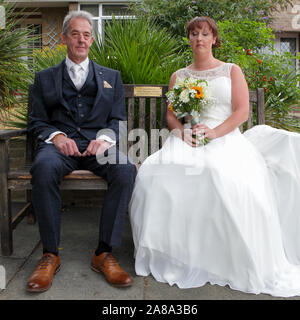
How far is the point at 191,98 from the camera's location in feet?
9.38

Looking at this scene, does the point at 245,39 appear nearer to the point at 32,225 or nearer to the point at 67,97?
the point at 67,97

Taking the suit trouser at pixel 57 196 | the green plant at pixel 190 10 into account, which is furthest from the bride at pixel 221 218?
the green plant at pixel 190 10

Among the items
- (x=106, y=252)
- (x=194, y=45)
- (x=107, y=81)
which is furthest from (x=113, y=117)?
(x=106, y=252)

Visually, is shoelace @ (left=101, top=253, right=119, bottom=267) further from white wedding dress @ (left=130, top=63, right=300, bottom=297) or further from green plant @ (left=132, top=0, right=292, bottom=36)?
green plant @ (left=132, top=0, right=292, bottom=36)

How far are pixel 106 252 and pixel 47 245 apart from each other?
42 centimetres

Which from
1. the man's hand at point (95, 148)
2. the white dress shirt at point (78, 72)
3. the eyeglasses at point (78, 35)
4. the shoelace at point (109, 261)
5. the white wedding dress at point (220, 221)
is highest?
the eyeglasses at point (78, 35)

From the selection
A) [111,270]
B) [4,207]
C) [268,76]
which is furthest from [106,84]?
[268,76]

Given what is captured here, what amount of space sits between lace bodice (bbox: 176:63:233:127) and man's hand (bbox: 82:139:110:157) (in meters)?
0.91

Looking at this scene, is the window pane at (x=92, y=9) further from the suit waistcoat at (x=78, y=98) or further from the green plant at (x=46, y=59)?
the suit waistcoat at (x=78, y=98)

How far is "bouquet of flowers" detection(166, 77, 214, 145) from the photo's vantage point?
2.85 meters

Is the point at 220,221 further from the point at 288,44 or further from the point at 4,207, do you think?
the point at 288,44

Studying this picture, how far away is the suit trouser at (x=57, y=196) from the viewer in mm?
2443

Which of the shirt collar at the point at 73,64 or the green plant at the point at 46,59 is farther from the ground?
the green plant at the point at 46,59

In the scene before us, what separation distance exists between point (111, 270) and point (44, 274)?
17.4 inches
